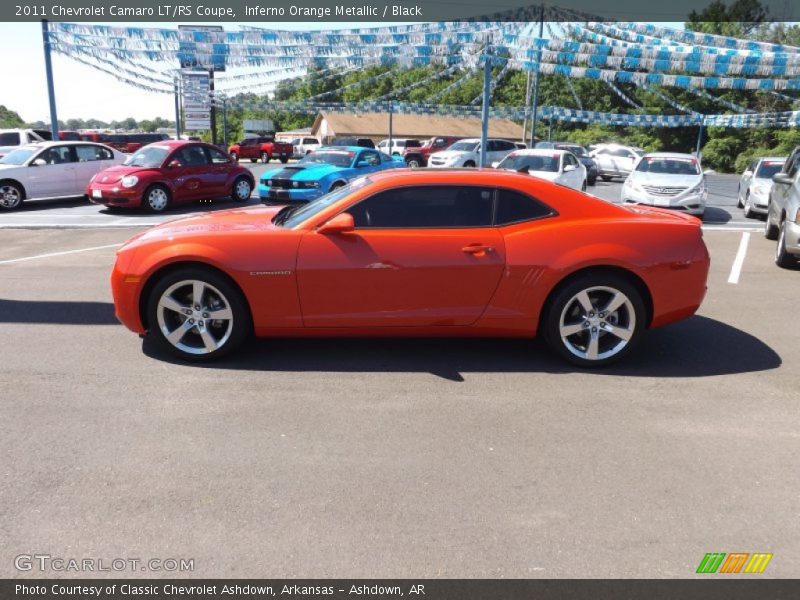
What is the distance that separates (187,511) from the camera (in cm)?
318

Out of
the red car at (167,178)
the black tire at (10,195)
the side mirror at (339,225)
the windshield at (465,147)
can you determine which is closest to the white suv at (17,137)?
the black tire at (10,195)

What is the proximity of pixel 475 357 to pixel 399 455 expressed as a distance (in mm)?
1833

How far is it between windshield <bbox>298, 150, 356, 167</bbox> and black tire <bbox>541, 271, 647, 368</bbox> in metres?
11.6

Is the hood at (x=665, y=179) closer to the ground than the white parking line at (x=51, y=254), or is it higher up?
higher up

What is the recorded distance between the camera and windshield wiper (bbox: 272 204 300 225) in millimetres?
5434

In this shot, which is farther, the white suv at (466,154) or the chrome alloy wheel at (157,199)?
the white suv at (466,154)

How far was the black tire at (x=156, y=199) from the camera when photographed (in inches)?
568

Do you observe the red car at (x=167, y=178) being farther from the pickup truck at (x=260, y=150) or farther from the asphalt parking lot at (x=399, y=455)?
the pickup truck at (x=260, y=150)

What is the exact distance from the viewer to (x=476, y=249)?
5.00 m

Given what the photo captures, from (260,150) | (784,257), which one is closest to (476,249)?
(784,257)

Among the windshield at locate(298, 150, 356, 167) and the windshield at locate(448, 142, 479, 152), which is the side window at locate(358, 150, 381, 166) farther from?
the windshield at locate(448, 142, 479, 152)

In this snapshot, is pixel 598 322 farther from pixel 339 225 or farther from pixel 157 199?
pixel 157 199

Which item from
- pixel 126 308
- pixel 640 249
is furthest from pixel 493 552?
pixel 126 308

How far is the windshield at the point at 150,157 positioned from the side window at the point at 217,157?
3.57ft
